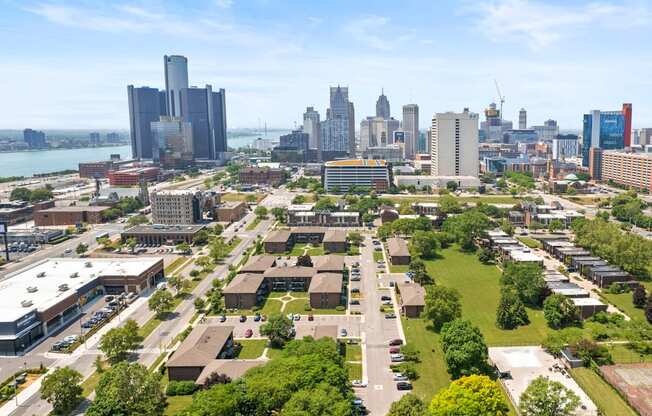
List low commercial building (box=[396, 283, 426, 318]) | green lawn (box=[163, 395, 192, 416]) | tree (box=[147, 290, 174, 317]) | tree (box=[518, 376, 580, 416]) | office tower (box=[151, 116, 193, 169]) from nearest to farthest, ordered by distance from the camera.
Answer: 1. tree (box=[518, 376, 580, 416])
2. green lawn (box=[163, 395, 192, 416])
3. low commercial building (box=[396, 283, 426, 318])
4. tree (box=[147, 290, 174, 317])
5. office tower (box=[151, 116, 193, 169])

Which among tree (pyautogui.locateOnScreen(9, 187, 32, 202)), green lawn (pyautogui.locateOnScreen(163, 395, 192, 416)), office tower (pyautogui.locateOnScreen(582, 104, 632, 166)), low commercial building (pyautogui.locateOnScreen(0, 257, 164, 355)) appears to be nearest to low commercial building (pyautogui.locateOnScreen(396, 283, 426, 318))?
green lawn (pyautogui.locateOnScreen(163, 395, 192, 416))

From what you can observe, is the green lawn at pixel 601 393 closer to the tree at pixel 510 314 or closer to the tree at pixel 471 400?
the tree at pixel 471 400

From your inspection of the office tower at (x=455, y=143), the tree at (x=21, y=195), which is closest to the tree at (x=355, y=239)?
the office tower at (x=455, y=143)

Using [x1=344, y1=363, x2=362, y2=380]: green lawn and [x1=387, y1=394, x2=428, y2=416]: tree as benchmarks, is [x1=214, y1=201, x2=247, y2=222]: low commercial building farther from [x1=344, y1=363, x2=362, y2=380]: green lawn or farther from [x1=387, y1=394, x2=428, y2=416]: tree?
[x1=387, y1=394, x2=428, y2=416]: tree

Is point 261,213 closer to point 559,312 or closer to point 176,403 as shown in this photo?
point 559,312

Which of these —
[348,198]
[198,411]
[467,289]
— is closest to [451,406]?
[198,411]

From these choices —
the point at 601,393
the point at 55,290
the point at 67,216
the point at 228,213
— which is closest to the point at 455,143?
the point at 228,213
